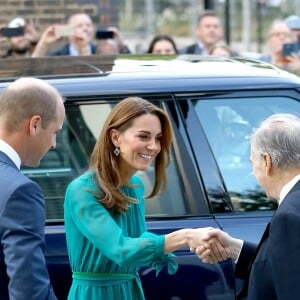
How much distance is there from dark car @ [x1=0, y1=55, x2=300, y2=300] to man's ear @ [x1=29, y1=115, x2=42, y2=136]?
1036 millimetres

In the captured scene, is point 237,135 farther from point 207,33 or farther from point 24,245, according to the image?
point 207,33

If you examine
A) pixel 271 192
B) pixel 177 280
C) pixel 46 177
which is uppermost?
pixel 271 192

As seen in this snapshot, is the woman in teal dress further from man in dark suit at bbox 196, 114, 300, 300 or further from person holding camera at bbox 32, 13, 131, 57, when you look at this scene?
person holding camera at bbox 32, 13, 131, 57

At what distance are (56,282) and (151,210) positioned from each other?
0.54 meters

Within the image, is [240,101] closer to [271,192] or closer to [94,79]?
[94,79]

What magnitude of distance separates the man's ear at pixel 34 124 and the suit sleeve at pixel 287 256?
0.86m

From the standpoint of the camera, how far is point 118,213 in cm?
379

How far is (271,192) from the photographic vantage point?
3.32m

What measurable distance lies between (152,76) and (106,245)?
1183 millimetres

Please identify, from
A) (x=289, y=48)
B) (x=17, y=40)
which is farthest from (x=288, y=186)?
(x=17, y=40)

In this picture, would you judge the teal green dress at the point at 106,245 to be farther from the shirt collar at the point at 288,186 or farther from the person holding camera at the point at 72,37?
the person holding camera at the point at 72,37

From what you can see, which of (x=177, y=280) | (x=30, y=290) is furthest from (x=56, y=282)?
(x=30, y=290)

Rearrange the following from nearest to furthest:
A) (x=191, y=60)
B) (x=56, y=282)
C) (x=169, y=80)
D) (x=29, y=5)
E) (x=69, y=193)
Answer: (x=69, y=193), (x=56, y=282), (x=169, y=80), (x=191, y=60), (x=29, y=5)

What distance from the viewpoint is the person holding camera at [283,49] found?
9.35 metres
